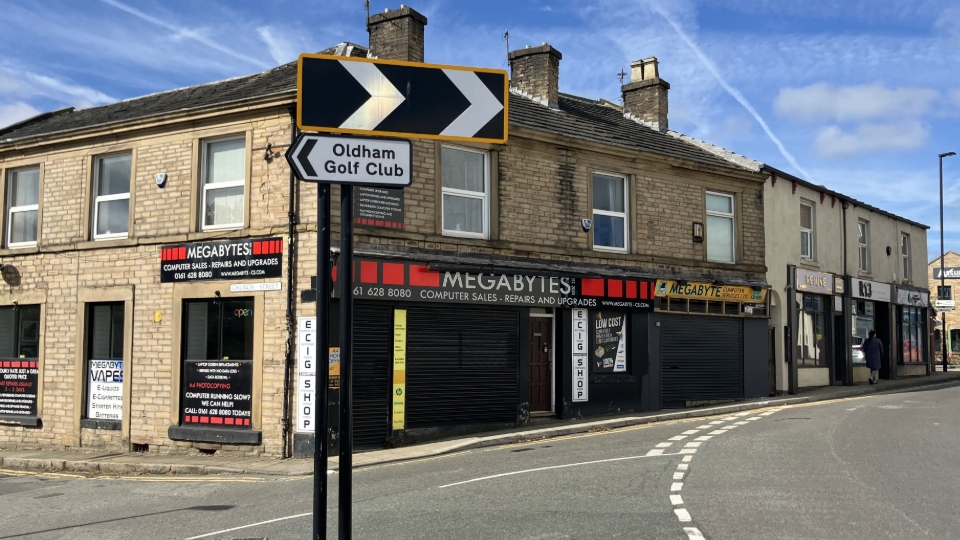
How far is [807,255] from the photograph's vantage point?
24.6 meters

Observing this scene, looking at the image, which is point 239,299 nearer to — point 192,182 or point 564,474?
point 192,182

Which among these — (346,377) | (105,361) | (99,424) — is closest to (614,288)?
(105,361)

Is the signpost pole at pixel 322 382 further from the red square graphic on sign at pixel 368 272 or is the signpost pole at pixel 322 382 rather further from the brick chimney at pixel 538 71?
the brick chimney at pixel 538 71

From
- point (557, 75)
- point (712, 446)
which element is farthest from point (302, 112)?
point (557, 75)

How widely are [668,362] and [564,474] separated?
31.7ft

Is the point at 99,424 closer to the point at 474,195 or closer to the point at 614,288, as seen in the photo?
the point at 474,195

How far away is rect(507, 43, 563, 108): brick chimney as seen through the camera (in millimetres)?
20469

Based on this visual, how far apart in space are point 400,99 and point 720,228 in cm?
1731

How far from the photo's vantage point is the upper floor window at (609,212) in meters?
18.6

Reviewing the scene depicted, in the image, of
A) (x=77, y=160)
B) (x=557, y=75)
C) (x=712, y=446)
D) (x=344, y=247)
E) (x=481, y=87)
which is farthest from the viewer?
(x=557, y=75)

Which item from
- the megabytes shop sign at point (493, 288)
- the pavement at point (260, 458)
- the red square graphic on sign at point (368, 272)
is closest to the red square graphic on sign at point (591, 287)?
the megabytes shop sign at point (493, 288)

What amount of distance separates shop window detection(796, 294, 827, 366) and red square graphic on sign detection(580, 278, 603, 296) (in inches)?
332

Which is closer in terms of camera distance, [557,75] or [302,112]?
[302,112]

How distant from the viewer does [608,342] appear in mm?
18406
